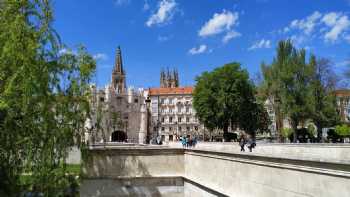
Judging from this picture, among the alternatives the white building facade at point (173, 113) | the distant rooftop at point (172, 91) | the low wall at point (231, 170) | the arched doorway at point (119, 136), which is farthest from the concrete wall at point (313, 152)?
the distant rooftop at point (172, 91)

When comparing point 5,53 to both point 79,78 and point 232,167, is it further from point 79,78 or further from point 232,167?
point 232,167

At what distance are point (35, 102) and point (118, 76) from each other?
84586mm

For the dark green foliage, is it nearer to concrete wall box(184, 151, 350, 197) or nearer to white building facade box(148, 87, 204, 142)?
concrete wall box(184, 151, 350, 197)

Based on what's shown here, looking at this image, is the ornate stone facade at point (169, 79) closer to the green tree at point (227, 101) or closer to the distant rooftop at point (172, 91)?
the distant rooftop at point (172, 91)

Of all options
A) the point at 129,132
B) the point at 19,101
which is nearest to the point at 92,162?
the point at 19,101

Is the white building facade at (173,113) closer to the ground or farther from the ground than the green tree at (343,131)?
farther from the ground

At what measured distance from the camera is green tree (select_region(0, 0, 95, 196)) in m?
11.1

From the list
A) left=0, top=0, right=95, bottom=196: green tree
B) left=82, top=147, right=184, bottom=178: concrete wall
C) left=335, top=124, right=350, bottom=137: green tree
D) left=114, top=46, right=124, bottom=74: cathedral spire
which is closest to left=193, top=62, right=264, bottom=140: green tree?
left=335, top=124, right=350, bottom=137: green tree

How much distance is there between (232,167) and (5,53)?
8090 mm

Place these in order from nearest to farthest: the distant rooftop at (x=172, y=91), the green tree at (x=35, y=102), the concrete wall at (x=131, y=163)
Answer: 1. the green tree at (x=35, y=102)
2. the concrete wall at (x=131, y=163)
3. the distant rooftop at (x=172, y=91)

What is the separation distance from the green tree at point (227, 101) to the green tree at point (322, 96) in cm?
995

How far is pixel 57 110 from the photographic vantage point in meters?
12.7

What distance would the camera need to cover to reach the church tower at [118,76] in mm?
88025

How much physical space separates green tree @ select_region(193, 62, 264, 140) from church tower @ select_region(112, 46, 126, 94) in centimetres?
4112
